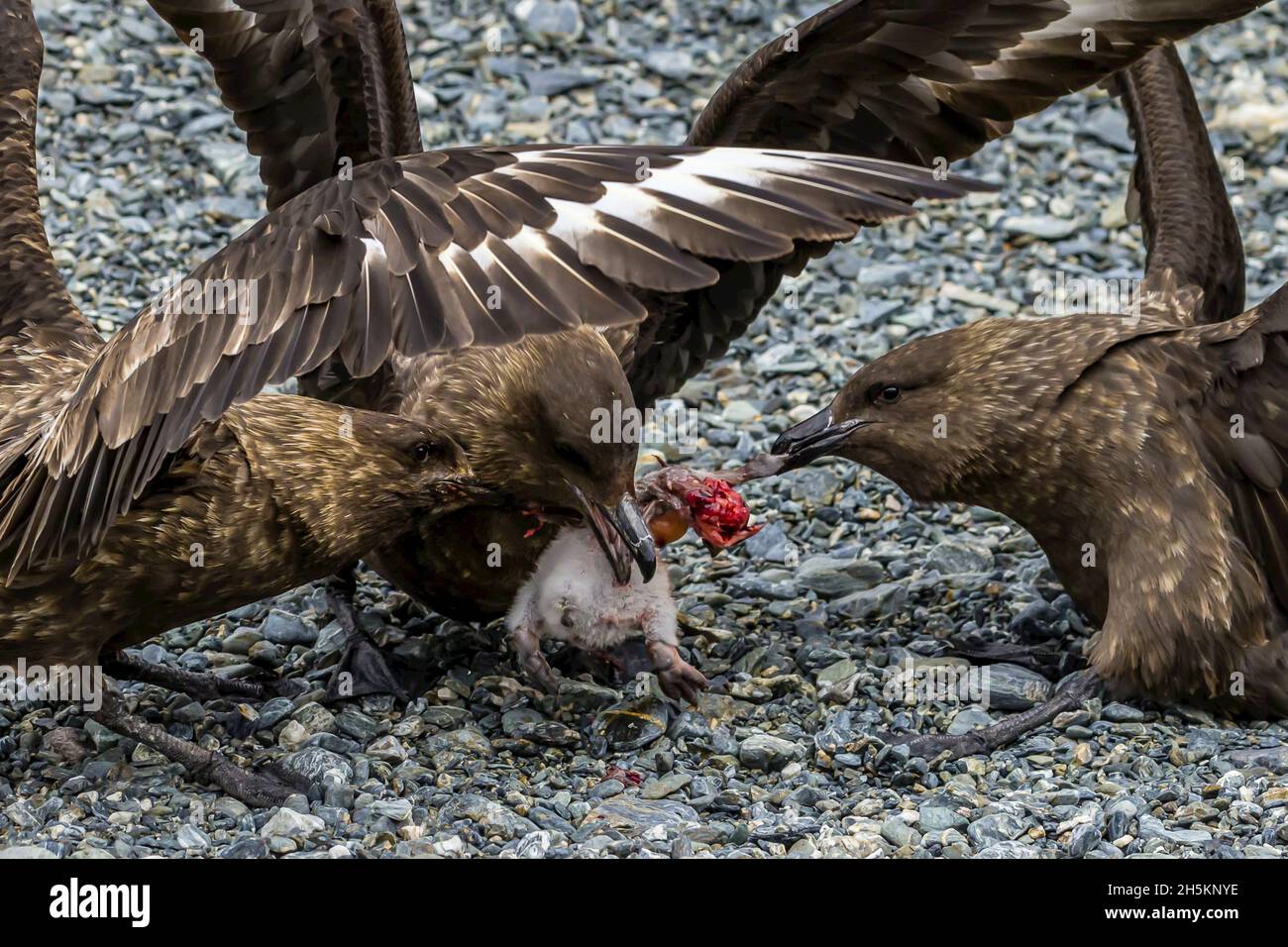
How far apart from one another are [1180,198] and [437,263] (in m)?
3.14

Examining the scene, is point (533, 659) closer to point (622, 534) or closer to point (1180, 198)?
point (622, 534)

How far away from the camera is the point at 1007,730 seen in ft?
16.5

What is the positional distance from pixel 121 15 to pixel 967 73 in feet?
18.4

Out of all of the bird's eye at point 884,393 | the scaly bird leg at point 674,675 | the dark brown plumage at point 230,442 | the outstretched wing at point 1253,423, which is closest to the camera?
the dark brown plumage at point 230,442

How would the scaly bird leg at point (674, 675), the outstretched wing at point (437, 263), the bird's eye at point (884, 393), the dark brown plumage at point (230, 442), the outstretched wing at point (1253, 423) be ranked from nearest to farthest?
the outstretched wing at point (437, 263)
the dark brown plumage at point (230, 442)
the outstretched wing at point (1253, 423)
the scaly bird leg at point (674, 675)
the bird's eye at point (884, 393)

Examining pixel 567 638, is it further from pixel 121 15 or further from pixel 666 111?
pixel 121 15

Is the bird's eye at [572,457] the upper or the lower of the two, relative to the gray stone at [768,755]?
upper

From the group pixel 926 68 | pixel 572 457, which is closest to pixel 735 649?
pixel 572 457

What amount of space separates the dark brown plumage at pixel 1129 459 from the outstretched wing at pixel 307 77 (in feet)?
5.30

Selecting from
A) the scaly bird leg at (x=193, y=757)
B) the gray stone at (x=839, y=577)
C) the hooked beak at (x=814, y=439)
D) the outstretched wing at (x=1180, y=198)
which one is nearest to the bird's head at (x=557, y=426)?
the hooked beak at (x=814, y=439)

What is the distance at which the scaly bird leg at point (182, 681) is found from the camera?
5266 mm

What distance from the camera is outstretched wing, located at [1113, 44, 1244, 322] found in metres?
6.04

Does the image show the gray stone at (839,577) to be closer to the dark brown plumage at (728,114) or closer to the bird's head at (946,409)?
the bird's head at (946,409)

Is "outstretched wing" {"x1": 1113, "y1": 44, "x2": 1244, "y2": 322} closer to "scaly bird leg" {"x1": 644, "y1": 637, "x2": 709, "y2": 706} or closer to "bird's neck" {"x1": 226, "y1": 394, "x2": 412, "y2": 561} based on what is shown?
"scaly bird leg" {"x1": 644, "y1": 637, "x2": 709, "y2": 706}
